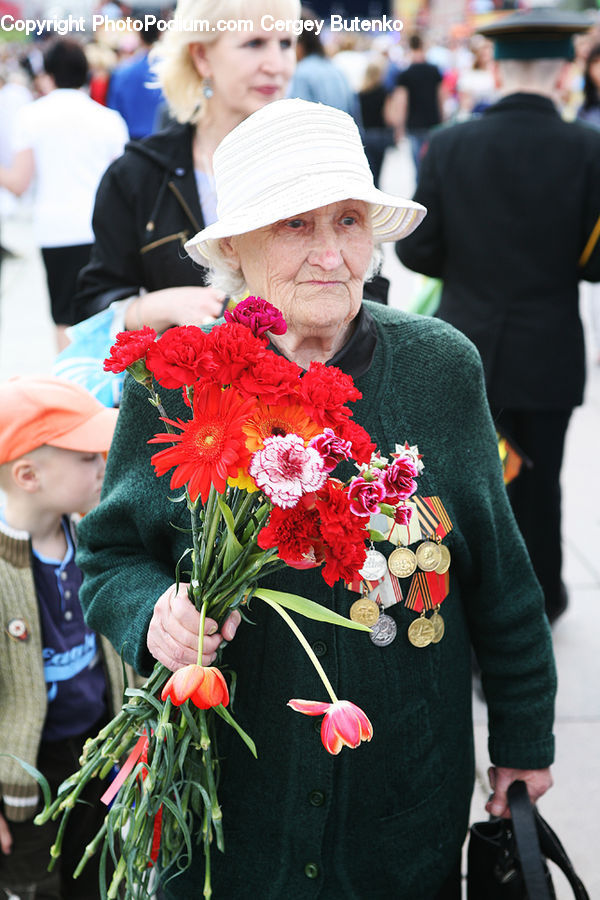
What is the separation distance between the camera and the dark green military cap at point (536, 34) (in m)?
3.53

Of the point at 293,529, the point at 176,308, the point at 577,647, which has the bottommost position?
the point at 577,647

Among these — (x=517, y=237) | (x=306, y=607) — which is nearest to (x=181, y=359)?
(x=306, y=607)

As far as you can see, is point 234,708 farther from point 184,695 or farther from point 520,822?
point 520,822

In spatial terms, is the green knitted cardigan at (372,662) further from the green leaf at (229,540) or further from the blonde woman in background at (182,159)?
the blonde woman in background at (182,159)

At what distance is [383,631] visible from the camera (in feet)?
5.77

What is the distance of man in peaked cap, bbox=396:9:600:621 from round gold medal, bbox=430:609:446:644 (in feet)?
6.79

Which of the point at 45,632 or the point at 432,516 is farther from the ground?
the point at 432,516

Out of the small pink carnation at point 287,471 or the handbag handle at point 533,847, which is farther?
the handbag handle at point 533,847

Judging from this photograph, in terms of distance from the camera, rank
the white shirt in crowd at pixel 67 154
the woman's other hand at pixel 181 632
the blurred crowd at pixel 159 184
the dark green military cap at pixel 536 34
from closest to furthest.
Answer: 1. the woman's other hand at pixel 181 632
2. the blurred crowd at pixel 159 184
3. the dark green military cap at pixel 536 34
4. the white shirt in crowd at pixel 67 154

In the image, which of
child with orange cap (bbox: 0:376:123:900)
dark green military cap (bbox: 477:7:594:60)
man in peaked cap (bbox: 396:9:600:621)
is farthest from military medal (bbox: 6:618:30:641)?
dark green military cap (bbox: 477:7:594:60)

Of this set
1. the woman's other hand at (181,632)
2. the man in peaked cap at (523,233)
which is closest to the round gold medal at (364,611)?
the woman's other hand at (181,632)

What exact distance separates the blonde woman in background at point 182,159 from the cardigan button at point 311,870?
1499mm

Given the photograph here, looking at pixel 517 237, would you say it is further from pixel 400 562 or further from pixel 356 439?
pixel 356 439

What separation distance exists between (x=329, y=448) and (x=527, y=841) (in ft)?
3.47
